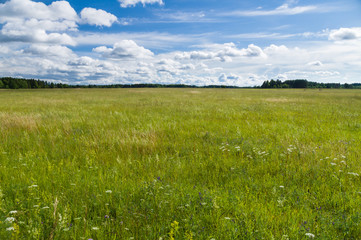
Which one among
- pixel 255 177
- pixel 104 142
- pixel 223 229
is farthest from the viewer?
pixel 104 142

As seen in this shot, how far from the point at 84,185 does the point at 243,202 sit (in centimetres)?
264

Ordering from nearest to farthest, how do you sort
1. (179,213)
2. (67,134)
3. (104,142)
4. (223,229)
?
(223,229) < (179,213) < (104,142) < (67,134)

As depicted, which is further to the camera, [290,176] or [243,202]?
[290,176]

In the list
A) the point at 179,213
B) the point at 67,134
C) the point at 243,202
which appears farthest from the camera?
the point at 67,134

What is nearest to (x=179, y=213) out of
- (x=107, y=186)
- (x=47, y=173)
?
(x=107, y=186)

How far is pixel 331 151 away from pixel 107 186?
200 inches

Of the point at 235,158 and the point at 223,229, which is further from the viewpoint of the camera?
the point at 235,158

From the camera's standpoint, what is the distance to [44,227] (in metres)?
2.45

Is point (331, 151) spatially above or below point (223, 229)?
above

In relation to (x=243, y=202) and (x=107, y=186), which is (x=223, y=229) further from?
(x=107, y=186)

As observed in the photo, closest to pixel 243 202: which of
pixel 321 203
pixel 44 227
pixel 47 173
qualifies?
pixel 321 203

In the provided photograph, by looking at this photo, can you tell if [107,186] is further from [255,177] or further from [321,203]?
[321,203]

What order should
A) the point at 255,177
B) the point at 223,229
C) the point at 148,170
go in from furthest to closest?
the point at 148,170 < the point at 255,177 < the point at 223,229

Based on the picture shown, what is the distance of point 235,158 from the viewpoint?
4.65m
